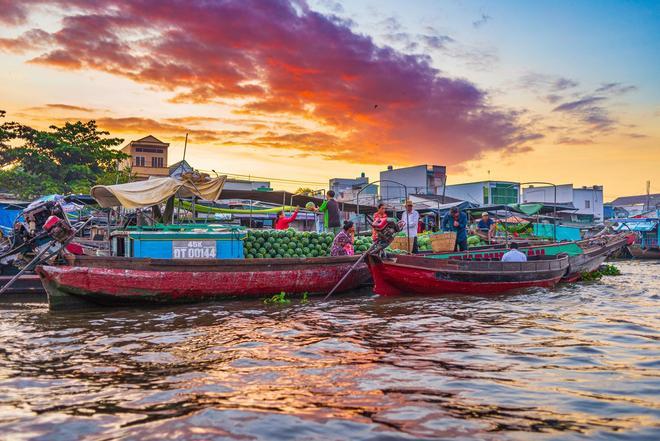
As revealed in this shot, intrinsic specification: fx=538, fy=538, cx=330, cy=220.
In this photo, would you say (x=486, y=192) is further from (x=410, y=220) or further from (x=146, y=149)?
(x=146, y=149)

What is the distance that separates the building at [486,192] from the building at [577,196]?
105 inches

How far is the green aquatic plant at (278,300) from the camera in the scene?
11.5m

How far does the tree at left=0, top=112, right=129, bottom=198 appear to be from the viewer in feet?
101

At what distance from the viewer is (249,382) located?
5.38 m

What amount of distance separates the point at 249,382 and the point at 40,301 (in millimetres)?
9577

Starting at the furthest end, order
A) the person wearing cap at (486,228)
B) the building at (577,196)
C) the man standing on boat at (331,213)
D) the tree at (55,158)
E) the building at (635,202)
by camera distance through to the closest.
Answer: the building at (635,202), the building at (577,196), the tree at (55,158), the person wearing cap at (486,228), the man standing on boat at (331,213)

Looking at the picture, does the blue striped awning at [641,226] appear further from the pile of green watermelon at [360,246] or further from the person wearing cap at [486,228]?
the pile of green watermelon at [360,246]

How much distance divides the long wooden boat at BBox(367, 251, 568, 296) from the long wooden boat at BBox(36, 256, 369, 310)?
1399 millimetres

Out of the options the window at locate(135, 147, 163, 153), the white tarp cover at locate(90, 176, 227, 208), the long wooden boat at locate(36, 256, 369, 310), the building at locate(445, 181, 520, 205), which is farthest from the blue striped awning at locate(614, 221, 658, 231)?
the window at locate(135, 147, 163, 153)

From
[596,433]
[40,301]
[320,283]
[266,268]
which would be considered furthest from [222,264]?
[596,433]

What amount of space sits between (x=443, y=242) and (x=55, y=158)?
94.8 ft

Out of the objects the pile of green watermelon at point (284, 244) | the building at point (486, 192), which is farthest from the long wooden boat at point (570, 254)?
the building at point (486, 192)

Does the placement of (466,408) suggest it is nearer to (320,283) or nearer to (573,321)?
(573,321)

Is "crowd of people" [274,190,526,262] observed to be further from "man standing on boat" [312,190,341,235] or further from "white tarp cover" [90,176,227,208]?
"white tarp cover" [90,176,227,208]
